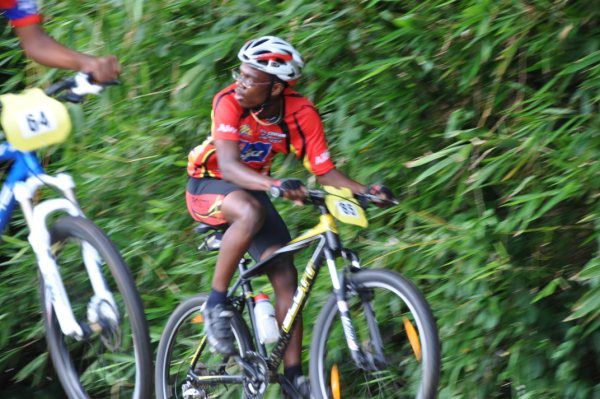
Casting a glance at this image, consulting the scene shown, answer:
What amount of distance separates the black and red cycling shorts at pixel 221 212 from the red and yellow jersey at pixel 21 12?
1.05 metres

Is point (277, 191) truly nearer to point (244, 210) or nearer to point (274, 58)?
point (244, 210)

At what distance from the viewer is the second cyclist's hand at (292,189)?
391 centimetres

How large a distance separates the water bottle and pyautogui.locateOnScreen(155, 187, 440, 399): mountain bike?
0.05m

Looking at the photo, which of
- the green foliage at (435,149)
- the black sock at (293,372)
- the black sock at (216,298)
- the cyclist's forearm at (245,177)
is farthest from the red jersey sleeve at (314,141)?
the black sock at (293,372)

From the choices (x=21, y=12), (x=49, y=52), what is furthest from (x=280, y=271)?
(x=21, y=12)

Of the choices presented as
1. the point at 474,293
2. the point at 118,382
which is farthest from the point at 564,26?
the point at 118,382

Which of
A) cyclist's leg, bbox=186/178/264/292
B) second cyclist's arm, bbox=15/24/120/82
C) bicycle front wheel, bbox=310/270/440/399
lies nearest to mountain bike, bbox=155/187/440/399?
bicycle front wheel, bbox=310/270/440/399

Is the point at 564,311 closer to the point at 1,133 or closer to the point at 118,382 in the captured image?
the point at 118,382

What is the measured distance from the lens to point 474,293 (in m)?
4.74

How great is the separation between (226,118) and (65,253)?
0.87 meters

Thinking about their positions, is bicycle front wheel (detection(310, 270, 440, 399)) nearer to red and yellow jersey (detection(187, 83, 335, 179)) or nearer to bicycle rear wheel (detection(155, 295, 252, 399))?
bicycle rear wheel (detection(155, 295, 252, 399))

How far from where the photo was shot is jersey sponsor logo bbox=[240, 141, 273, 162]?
4445mm

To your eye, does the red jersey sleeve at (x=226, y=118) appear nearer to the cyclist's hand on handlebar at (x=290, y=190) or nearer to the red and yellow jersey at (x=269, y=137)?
the red and yellow jersey at (x=269, y=137)

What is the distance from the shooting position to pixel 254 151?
4.48 m
